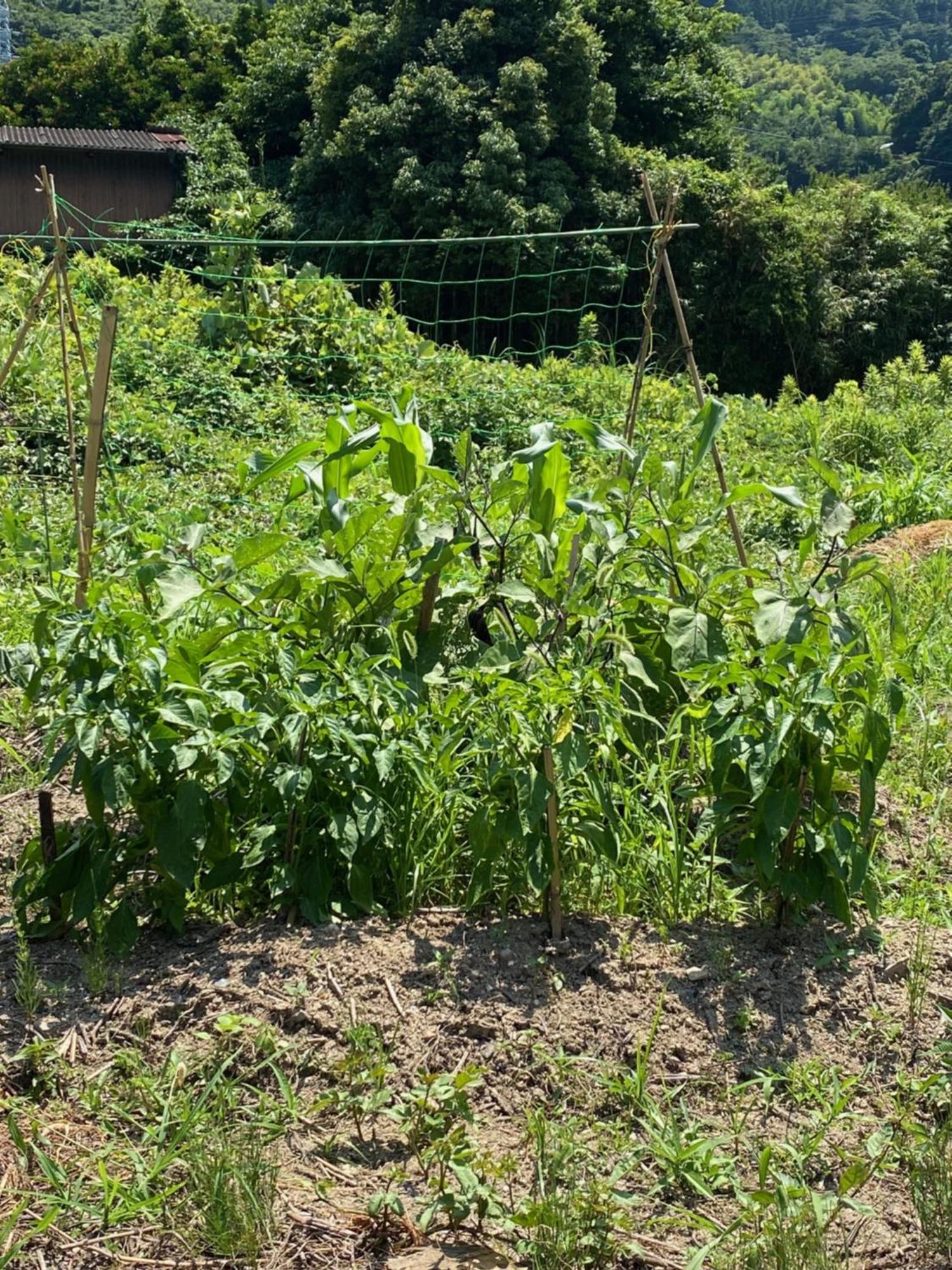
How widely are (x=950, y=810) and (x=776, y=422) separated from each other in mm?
5435

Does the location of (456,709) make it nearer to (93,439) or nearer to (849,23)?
(93,439)

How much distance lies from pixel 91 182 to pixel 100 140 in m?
1.08

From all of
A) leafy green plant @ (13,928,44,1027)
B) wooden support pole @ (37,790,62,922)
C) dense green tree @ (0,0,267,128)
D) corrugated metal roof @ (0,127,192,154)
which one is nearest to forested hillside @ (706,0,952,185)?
dense green tree @ (0,0,267,128)

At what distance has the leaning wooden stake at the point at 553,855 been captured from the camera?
96.4 inches

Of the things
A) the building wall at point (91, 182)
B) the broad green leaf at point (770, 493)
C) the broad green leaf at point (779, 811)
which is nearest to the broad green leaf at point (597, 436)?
the broad green leaf at point (770, 493)

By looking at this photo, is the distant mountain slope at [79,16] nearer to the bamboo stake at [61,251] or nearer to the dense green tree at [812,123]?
the dense green tree at [812,123]

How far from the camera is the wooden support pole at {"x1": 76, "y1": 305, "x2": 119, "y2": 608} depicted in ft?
8.59

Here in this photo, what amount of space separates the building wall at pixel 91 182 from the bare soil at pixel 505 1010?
83.2 ft

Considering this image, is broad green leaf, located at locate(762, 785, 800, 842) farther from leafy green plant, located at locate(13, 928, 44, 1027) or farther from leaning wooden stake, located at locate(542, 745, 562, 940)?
leafy green plant, located at locate(13, 928, 44, 1027)

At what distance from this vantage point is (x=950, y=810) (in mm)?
3312

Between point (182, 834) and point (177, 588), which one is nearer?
point (182, 834)

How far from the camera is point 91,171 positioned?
26.4 metres

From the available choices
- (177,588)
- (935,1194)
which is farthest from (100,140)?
(935,1194)

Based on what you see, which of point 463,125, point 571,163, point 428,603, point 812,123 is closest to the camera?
point 428,603
